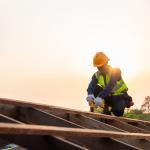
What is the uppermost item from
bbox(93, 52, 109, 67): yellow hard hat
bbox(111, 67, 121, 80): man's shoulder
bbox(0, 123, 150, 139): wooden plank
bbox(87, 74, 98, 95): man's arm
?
bbox(93, 52, 109, 67): yellow hard hat

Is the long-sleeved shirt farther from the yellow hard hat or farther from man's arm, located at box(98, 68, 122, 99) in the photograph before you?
the yellow hard hat

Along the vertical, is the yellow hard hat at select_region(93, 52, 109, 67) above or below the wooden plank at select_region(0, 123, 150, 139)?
above

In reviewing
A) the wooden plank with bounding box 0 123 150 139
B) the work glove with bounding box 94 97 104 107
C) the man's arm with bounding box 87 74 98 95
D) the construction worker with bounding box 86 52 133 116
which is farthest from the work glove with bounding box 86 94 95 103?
the wooden plank with bounding box 0 123 150 139

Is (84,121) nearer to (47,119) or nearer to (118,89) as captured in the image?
(47,119)

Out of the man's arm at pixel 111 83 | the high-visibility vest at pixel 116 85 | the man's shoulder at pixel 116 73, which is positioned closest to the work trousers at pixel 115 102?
the high-visibility vest at pixel 116 85

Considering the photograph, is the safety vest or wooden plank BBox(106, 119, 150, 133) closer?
wooden plank BBox(106, 119, 150, 133)

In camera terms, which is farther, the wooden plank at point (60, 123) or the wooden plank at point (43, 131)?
the wooden plank at point (60, 123)

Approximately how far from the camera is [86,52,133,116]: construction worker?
10.0m

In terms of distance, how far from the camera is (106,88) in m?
9.98

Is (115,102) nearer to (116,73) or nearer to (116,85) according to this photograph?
(116,85)

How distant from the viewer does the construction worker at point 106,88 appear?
396 inches

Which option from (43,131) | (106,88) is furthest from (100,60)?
(43,131)

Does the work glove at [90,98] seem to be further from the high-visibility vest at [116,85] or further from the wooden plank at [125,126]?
the wooden plank at [125,126]

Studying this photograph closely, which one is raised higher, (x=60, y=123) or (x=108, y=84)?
(x=108, y=84)
